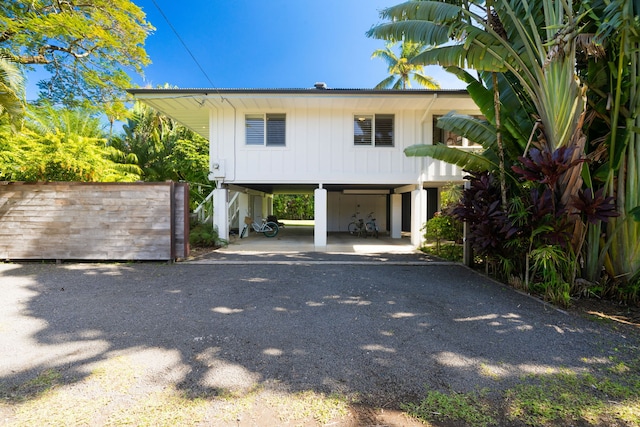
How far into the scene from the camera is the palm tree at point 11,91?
20.9 ft

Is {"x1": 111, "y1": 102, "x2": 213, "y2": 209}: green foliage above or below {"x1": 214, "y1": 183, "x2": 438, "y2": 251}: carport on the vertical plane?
above

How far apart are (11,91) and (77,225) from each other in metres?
3.24

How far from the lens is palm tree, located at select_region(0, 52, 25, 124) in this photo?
636 cm

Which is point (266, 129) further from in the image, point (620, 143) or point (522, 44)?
point (620, 143)

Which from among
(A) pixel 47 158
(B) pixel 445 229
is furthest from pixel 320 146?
(A) pixel 47 158

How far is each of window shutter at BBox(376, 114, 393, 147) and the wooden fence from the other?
7203 mm

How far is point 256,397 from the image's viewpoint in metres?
2.19

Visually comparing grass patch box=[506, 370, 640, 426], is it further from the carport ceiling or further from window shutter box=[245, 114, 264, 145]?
window shutter box=[245, 114, 264, 145]

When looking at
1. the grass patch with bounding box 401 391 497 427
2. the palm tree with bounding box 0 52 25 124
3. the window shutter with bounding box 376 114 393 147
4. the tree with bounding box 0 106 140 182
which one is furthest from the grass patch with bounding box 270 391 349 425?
the tree with bounding box 0 106 140 182

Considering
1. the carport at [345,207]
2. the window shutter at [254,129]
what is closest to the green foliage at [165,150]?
the carport at [345,207]

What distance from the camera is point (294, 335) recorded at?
3.28 m

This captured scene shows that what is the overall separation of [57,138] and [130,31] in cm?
413

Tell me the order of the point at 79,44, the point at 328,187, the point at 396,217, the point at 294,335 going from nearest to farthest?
the point at 294,335, the point at 79,44, the point at 396,217, the point at 328,187

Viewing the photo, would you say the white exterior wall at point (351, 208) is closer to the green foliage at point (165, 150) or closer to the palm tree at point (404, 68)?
the green foliage at point (165, 150)
